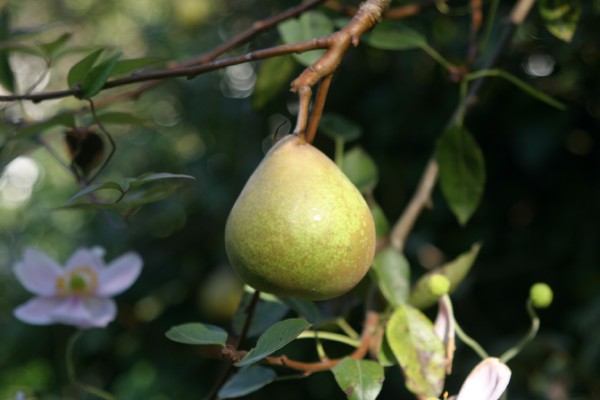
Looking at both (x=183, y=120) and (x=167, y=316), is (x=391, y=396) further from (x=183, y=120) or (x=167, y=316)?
(x=183, y=120)

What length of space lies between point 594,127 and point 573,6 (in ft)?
1.45

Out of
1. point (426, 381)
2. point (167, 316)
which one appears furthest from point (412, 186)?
point (426, 381)

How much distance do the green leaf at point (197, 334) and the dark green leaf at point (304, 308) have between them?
0.09 m

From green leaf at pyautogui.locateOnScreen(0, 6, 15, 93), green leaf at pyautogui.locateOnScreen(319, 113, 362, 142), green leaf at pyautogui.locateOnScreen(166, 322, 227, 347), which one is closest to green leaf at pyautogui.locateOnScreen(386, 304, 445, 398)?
green leaf at pyautogui.locateOnScreen(166, 322, 227, 347)

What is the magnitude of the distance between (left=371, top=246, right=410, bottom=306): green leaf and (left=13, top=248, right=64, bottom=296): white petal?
352mm

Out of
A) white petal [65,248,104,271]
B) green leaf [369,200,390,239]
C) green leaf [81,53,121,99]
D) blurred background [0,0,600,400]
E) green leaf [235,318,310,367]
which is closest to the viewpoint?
green leaf [235,318,310,367]

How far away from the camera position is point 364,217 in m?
0.43

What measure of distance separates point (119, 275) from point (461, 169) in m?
0.36

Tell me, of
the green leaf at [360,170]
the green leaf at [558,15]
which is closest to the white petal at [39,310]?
the green leaf at [360,170]

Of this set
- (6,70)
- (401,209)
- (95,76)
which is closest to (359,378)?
(95,76)

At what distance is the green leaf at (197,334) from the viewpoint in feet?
1.50

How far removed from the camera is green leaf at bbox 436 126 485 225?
67cm

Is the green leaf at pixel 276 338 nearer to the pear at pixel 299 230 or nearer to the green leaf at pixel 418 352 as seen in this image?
the pear at pixel 299 230

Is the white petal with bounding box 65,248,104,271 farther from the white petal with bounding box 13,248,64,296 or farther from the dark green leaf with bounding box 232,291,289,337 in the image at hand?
the dark green leaf with bounding box 232,291,289,337
